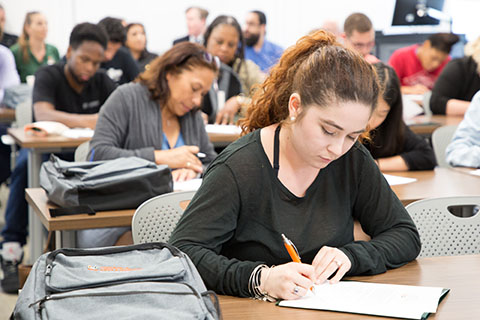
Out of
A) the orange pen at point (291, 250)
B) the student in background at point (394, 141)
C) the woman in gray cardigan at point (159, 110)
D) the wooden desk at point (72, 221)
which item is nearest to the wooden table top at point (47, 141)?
the woman in gray cardigan at point (159, 110)

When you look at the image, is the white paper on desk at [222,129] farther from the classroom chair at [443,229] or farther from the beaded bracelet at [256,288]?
the beaded bracelet at [256,288]

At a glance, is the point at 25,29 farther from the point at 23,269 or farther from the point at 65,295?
the point at 65,295

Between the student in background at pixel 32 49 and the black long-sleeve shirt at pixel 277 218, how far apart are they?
5.51 meters

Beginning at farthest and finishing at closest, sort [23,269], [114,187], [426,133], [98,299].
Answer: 1. [426,133]
2. [114,187]
3. [23,269]
4. [98,299]

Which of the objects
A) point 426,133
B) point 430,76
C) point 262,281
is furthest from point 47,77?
point 430,76

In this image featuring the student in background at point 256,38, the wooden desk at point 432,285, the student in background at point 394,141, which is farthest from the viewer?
the student in background at point 256,38

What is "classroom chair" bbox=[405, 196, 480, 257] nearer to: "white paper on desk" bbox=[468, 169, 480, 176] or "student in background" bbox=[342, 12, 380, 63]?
"white paper on desk" bbox=[468, 169, 480, 176]

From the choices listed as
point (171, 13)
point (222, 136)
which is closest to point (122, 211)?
point (222, 136)

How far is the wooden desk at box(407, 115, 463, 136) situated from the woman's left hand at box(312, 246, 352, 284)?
2.70 metres

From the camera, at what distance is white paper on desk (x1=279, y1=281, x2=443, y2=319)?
123 cm

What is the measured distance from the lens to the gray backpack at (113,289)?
1043 mm

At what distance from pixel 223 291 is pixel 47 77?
284 cm

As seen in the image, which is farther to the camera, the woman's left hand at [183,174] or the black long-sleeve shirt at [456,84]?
the black long-sleeve shirt at [456,84]

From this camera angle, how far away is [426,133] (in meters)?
4.03
